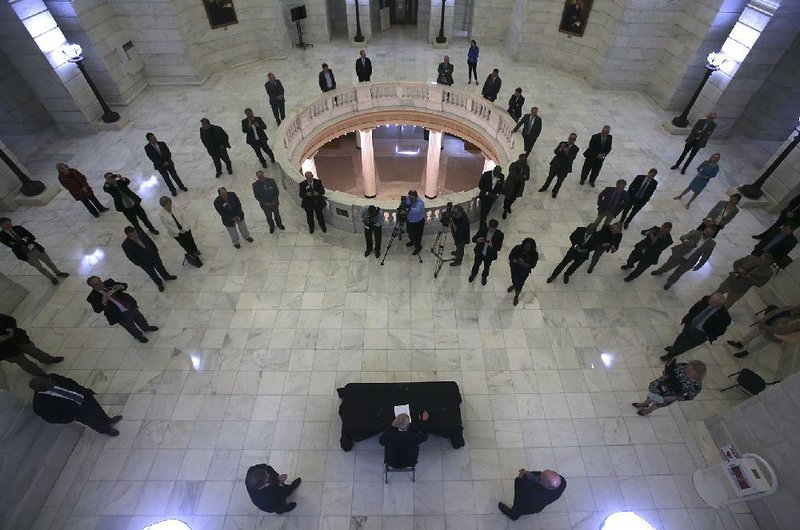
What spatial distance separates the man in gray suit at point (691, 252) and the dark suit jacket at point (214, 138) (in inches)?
397

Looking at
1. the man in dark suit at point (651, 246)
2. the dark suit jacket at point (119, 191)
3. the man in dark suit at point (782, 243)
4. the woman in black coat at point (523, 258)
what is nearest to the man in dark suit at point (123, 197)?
the dark suit jacket at point (119, 191)

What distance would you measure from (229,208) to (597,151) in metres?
8.20

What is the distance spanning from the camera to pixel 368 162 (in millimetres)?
14945

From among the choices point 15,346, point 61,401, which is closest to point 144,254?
point 15,346

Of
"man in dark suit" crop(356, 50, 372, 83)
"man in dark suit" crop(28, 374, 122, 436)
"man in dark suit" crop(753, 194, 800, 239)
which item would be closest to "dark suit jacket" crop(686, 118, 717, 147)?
"man in dark suit" crop(753, 194, 800, 239)

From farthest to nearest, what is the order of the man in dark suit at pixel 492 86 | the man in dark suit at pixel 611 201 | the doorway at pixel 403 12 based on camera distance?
1. the doorway at pixel 403 12
2. the man in dark suit at pixel 492 86
3. the man in dark suit at pixel 611 201

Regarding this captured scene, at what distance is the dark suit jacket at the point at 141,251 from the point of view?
22.1ft

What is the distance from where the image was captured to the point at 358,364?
6.65m

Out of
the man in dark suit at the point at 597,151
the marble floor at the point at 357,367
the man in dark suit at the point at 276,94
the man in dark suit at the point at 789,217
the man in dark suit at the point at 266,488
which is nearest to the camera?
the man in dark suit at the point at 266,488

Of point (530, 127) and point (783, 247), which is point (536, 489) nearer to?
point (783, 247)

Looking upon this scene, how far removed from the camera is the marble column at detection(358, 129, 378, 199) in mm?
14080

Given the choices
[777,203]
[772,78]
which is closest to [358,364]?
[777,203]

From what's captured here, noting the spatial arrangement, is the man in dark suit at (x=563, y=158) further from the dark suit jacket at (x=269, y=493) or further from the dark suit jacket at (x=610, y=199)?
the dark suit jacket at (x=269, y=493)

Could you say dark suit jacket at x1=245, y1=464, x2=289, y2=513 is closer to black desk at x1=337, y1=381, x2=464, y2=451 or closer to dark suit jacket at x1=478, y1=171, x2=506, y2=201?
black desk at x1=337, y1=381, x2=464, y2=451
